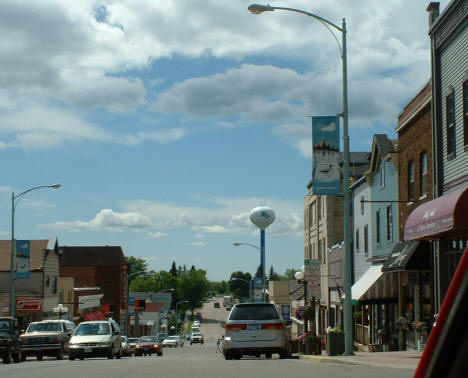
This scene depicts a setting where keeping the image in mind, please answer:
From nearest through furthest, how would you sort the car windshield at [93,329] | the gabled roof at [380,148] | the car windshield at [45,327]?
the car windshield at [93,329]
the car windshield at [45,327]
the gabled roof at [380,148]

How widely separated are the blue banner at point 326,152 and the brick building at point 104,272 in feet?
231

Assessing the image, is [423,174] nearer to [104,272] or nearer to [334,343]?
[334,343]

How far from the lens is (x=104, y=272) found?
9338 centimetres

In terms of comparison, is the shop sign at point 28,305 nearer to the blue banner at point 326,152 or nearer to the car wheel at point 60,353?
the car wheel at point 60,353

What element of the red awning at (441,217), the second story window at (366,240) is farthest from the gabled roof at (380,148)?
the red awning at (441,217)

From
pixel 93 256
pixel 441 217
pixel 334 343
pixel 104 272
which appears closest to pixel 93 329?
pixel 334 343

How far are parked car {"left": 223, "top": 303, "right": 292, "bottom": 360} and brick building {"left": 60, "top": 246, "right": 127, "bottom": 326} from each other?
71.2m

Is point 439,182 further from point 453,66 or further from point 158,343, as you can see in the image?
point 158,343

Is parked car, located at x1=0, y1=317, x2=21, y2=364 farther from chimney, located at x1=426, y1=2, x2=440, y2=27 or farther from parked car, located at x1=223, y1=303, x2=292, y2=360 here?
chimney, located at x1=426, y1=2, x2=440, y2=27

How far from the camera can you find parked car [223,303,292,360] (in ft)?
66.1

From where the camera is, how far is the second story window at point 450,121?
22391 mm

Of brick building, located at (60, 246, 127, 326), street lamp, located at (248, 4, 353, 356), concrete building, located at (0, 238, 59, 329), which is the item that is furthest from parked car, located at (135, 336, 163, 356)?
brick building, located at (60, 246, 127, 326)

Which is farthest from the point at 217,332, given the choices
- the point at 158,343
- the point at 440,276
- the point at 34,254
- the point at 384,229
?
the point at 440,276

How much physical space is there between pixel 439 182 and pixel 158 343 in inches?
1026
